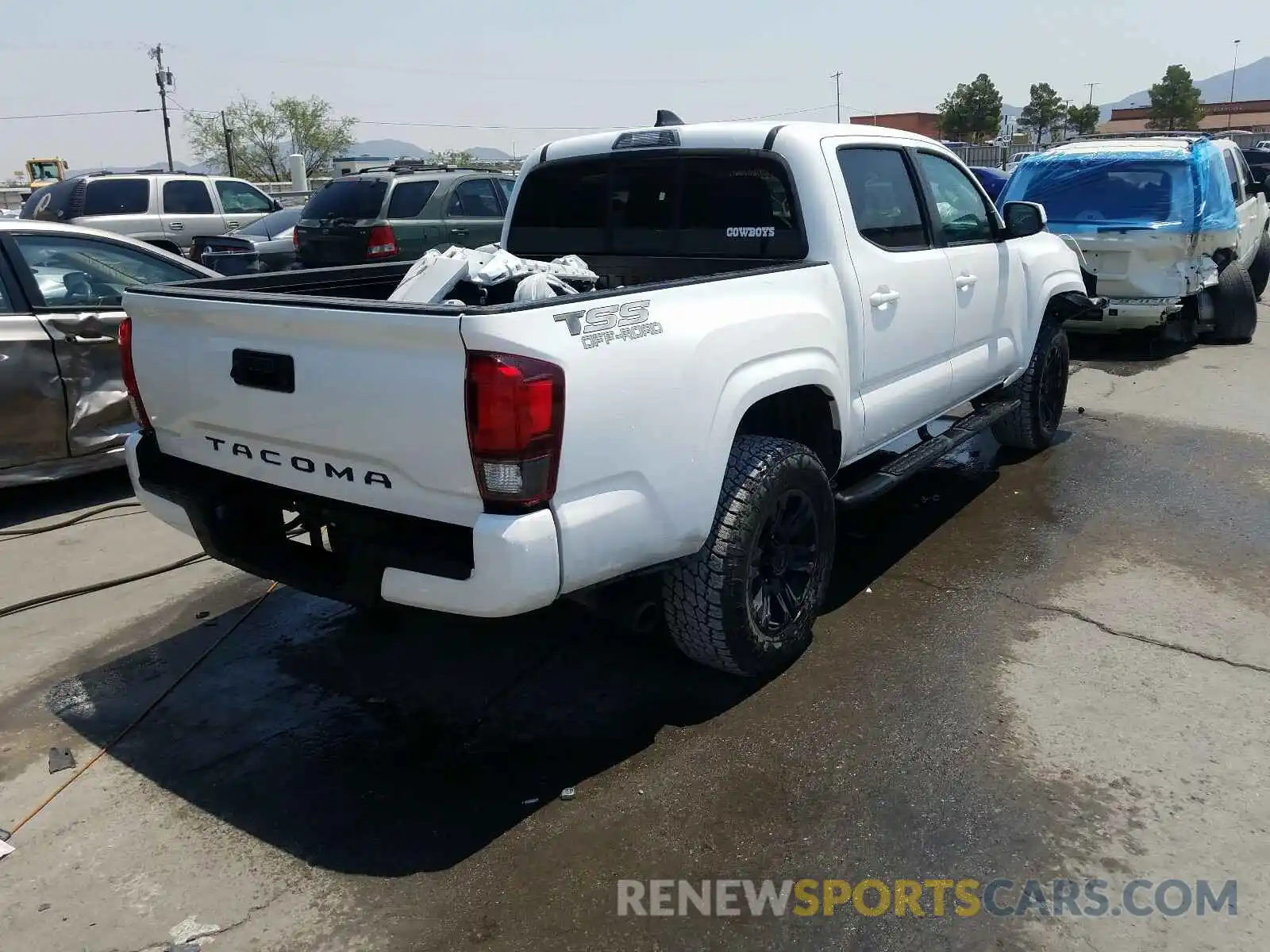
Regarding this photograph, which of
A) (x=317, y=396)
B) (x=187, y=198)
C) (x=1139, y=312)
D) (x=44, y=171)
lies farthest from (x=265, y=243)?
(x=44, y=171)

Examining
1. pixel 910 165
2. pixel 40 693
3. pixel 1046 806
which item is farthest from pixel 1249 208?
pixel 40 693

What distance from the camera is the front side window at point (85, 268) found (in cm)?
573

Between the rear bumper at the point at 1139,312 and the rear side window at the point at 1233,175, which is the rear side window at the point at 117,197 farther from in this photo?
the rear side window at the point at 1233,175

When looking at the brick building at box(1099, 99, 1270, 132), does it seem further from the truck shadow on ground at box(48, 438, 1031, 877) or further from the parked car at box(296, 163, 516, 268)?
the truck shadow on ground at box(48, 438, 1031, 877)

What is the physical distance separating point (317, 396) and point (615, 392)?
894 mm

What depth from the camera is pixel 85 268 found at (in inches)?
234

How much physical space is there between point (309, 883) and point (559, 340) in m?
1.65

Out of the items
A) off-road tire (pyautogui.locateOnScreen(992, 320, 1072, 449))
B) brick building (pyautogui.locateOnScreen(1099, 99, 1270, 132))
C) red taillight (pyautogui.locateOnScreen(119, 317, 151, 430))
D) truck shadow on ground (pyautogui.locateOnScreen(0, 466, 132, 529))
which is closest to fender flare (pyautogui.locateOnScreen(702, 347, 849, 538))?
red taillight (pyautogui.locateOnScreen(119, 317, 151, 430))

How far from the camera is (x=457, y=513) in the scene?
2859mm

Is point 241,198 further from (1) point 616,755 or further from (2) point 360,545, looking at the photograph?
(1) point 616,755

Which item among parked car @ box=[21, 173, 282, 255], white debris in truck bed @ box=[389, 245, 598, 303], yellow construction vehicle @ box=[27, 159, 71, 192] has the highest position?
yellow construction vehicle @ box=[27, 159, 71, 192]

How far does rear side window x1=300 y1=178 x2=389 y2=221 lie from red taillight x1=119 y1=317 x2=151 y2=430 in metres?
8.16

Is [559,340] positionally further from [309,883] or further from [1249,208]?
[1249,208]

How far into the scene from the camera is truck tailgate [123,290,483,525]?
2.77m
